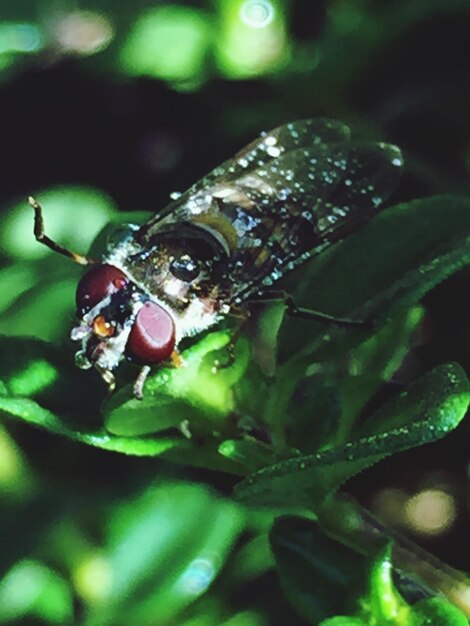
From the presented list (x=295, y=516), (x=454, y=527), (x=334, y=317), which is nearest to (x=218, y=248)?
(x=334, y=317)

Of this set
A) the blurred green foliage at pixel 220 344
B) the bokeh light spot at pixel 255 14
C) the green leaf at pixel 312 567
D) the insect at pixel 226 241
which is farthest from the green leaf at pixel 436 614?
the bokeh light spot at pixel 255 14

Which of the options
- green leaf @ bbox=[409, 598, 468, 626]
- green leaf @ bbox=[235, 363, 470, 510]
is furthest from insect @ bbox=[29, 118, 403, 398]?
green leaf @ bbox=[409, 598, 468, 626]

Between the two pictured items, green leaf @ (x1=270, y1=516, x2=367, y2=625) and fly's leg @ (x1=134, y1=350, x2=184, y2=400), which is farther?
green leaf @ (x1=270, y1=516, x2=367, y2=625)

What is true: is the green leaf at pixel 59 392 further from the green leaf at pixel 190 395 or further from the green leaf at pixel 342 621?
the green leaf at pixel 342 621

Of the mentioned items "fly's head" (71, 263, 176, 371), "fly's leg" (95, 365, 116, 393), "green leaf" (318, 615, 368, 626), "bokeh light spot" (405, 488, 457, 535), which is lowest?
"bokeh light spot" (405, 488, 457, 535)

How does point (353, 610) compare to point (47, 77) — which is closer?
point (353, 610)

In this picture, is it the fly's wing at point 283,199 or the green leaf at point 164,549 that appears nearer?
the fly's wing at point 283,199

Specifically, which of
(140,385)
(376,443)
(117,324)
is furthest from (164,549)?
(376,443)

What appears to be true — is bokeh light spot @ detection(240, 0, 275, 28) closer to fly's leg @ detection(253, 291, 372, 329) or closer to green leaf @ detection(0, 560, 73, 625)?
fly's leg @ detection(253, 291, 372, 329)

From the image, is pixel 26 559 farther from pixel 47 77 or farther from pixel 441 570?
pixel 47 77
